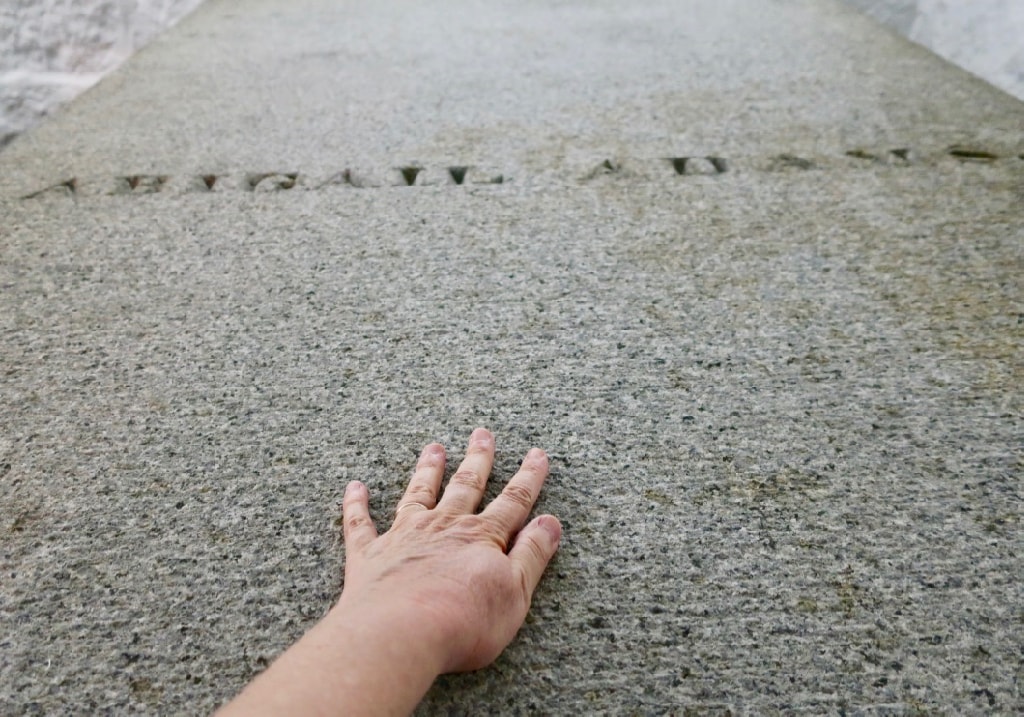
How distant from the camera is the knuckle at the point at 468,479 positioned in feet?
3.01

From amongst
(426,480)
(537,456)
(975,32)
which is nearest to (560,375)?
Result: (537,456)

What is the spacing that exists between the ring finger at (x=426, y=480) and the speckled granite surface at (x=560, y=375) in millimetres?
52

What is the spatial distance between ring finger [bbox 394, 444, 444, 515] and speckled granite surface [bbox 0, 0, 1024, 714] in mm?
52

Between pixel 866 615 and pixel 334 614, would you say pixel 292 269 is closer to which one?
pixel 334 614

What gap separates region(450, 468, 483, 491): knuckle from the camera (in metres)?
0.92

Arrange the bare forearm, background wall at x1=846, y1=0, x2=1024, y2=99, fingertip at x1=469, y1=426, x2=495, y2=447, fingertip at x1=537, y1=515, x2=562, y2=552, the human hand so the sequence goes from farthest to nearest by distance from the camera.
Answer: background wall at x1=846, y1=0, x2=1024, y2=99 < fingertip at x1=469, y1=426, x2=495, y2=447 < fingertip at x1=537, y1=515, x2=562, y2=552 < the human hand < the bare forearm

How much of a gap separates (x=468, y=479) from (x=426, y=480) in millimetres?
60

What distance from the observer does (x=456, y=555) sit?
0.79 m

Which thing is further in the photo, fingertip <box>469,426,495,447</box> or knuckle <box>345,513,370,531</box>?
fingertip <box>469,426,495,447</box>

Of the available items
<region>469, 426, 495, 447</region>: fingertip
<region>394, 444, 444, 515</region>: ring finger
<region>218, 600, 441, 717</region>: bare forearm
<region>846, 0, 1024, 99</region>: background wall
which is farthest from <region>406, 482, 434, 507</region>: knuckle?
<region>846, 0, 1024, 99</region>: background wall

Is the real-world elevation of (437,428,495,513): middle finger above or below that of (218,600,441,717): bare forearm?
below

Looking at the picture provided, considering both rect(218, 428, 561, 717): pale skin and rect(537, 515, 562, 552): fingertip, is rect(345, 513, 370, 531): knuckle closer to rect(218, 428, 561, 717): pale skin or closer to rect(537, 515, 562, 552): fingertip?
rect(218, 428, 561, 717): pale skin

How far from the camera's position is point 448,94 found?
2.06 meters

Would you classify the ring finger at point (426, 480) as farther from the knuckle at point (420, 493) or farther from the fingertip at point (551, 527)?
the fingertip at point (551, 527)
